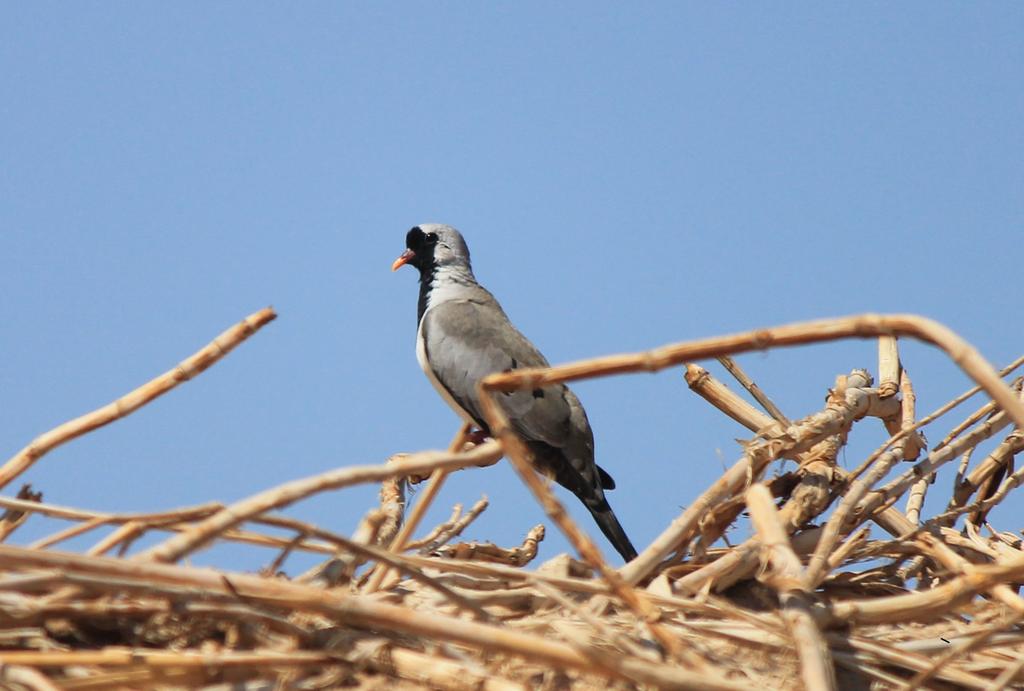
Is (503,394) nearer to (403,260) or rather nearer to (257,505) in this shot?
(403,260)

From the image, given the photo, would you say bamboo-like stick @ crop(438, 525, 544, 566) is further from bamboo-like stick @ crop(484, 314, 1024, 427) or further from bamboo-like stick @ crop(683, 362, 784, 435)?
bamboo-like stick @ crop(484, 314, 1024, 427)

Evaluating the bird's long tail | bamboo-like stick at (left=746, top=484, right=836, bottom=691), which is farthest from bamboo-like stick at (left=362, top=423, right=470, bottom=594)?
the bird's long tail

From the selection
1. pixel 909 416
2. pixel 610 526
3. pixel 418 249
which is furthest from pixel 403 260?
pixel 909 416

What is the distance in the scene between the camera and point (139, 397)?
2.78 metres

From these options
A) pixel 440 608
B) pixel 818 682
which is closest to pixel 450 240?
pixel 440 608

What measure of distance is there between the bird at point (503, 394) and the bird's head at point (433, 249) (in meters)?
0.15

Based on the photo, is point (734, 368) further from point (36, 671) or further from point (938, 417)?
point (36, 671)

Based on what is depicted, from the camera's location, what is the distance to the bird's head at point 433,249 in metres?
8.82

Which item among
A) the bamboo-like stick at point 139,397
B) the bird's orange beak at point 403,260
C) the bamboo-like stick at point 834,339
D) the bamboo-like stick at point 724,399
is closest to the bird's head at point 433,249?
the bird's orange beak at point 403,260

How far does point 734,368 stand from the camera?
4125mm

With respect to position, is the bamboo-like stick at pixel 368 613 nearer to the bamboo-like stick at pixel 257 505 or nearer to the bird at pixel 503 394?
the bamboo-like stick at pixel 257 505

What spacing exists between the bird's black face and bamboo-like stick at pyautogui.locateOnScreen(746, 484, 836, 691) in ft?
20.8

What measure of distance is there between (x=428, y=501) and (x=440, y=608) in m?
0.54

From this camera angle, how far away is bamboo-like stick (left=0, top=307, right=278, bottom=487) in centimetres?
268
